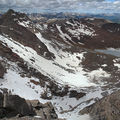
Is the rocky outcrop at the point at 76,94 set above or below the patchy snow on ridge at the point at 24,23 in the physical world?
below

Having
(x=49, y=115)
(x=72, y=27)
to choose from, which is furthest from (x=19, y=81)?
(x=72, y=27)

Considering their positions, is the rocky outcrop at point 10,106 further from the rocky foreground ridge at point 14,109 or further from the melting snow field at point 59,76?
the melting snow field at point 59,76

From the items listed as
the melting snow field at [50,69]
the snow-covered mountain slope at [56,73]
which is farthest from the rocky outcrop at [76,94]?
the melting snow field at [50,69]

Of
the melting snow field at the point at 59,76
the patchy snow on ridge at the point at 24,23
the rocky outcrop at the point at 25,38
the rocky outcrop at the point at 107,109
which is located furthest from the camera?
the patchy snow on ridge at the point at 24,23

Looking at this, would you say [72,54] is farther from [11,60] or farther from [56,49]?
[11,60]

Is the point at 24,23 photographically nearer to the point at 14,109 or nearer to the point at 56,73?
the point at 56,73

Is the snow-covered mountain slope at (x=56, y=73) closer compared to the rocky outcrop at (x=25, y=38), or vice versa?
the snow-covered mountain slope at (x=56, y=73)

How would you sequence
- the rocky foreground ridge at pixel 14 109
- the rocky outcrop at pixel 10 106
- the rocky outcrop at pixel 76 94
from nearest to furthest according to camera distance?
the rocky foreground ridge at pixel 14 109, the rocky outcrop at pixel 10 106, the rocky outcrop at pixel 76 94
